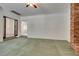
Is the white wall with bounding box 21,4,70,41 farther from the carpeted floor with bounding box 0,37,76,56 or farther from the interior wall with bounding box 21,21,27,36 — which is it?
the carpeted floor with bounding box 0,37,76,56

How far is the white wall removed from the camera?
10359 mm

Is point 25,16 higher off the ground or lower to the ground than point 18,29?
higher

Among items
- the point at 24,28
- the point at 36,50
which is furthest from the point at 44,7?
the point at 24,28

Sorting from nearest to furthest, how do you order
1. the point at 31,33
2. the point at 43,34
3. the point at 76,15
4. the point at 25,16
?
1. the point at 76,15
2. the point at 43,34
3. the point at 31,33
4. the point at 25,16

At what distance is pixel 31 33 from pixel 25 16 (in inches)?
73.2

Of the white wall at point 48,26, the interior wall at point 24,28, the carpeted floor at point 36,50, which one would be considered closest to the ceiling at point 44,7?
the white wall at point 48,26

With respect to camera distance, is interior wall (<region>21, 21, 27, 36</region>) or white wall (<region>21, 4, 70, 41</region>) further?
interior wall (<region>21, 21, 27, 36</region>)

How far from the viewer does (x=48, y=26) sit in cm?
1110

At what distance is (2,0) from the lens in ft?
6.13

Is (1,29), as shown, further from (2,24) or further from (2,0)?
(2,0)

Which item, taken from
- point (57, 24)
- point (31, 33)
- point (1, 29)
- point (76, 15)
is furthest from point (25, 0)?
point (31, 33)

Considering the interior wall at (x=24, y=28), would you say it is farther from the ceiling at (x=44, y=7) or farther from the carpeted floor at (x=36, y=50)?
the carpeted floor at (x=36, y=50)

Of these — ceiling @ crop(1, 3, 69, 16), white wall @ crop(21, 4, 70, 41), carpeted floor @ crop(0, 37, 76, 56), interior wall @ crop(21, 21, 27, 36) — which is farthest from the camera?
interior wall @ crop(21, 21, 27, 36)

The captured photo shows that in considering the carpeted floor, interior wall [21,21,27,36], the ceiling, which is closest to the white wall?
the ceiling
